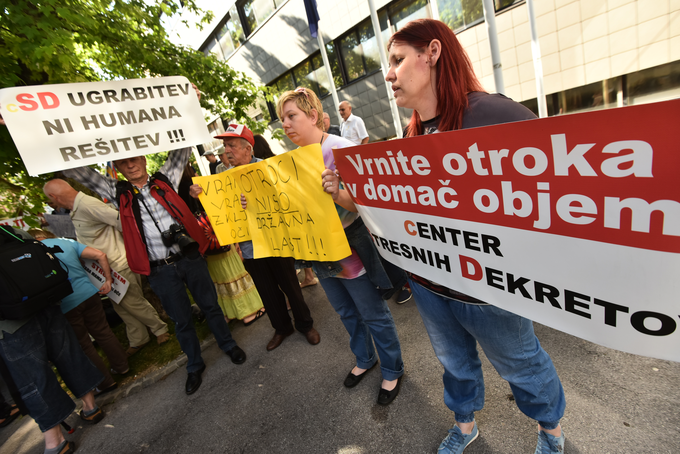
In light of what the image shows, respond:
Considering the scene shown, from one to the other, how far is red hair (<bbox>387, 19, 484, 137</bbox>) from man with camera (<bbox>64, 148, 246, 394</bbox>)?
2.29m

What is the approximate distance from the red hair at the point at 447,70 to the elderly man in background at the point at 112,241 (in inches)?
130

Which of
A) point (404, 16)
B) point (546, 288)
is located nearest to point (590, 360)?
point (546, 288)

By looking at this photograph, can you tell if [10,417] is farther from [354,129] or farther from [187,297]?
[354,129]

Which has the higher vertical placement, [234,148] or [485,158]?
[234,148]

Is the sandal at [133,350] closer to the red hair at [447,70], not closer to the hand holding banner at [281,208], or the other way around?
the hand holding banner at [281,208]

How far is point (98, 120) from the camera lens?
2430 mm

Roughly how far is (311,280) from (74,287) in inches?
104

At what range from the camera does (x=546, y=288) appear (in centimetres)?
108

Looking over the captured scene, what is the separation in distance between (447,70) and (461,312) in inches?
39.7

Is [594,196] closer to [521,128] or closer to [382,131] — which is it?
[521,128]

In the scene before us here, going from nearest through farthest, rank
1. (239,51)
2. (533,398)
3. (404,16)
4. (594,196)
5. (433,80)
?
(594,196) < (433,80) < (533,398) < (404,16) < (239,51)

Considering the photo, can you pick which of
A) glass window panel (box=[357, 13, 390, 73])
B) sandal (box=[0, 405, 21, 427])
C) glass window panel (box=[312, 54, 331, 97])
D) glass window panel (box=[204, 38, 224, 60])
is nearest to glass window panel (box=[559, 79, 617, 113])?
glass window panel (box=[357, 13, 390, 73])

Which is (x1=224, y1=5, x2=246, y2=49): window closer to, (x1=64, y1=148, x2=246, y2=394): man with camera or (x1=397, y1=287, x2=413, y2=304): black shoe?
(x1=64, y1=148, x2=246, y2=394): man with camera

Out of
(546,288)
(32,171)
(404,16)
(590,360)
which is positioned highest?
(404,16)
